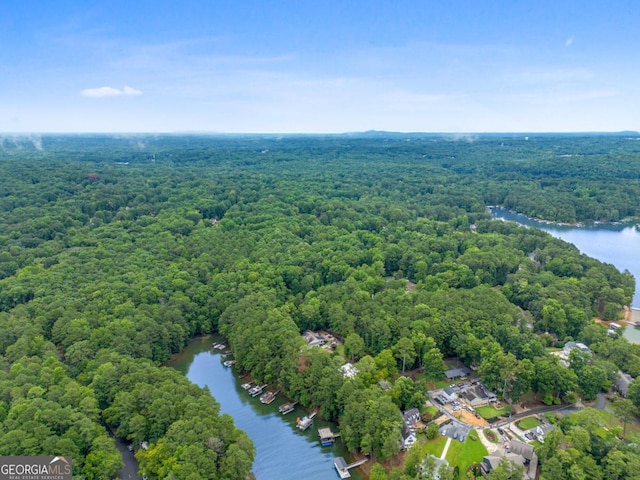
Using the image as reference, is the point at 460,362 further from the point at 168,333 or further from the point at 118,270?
the point at 118,270

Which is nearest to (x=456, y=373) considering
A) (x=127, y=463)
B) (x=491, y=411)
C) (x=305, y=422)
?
(x=491, y=411)

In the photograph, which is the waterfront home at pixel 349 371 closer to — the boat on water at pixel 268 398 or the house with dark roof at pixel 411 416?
A: the house with dark roof at pixel 411 416

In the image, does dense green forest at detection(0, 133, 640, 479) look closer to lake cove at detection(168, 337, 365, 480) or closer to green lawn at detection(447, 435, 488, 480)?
lake cove at detection(168, 337, 365, 480)

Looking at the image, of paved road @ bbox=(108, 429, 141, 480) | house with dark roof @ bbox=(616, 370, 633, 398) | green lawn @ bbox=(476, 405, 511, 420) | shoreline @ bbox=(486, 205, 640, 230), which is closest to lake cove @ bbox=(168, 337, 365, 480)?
paved road @ bbox=(108, 429, 141, 480)

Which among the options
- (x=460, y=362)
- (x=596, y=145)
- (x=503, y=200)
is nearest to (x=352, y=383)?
(x=460, y=362)

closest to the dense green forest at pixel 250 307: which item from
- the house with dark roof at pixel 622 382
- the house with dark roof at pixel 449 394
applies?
the house with dark roof at pixel 622 382

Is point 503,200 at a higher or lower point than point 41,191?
lower

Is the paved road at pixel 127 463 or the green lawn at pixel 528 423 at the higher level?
the green lawn at pixel 528 423
